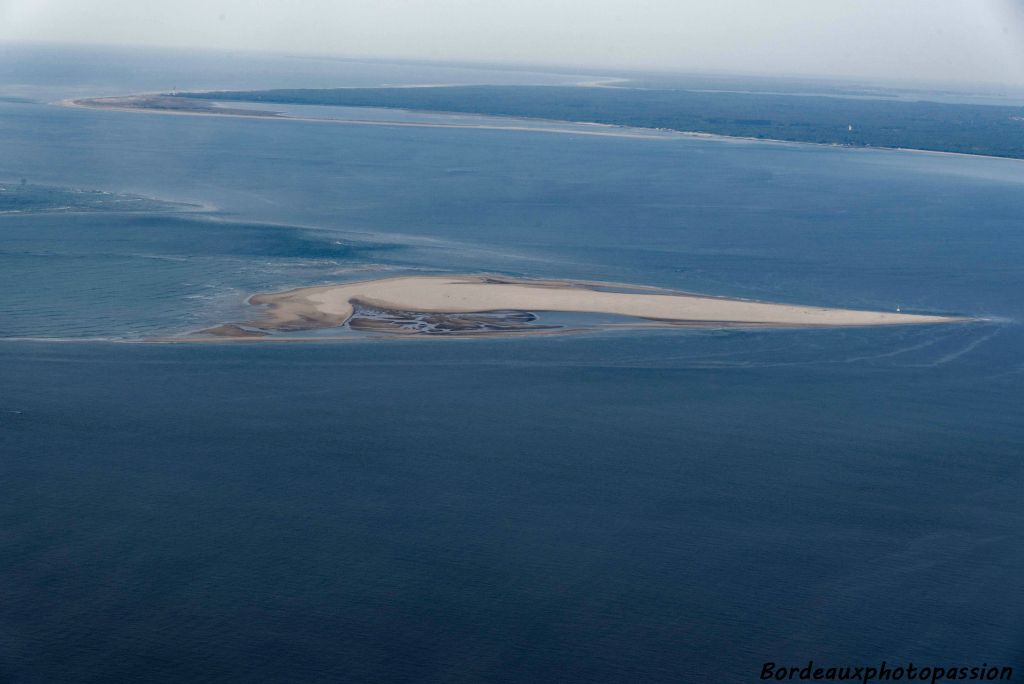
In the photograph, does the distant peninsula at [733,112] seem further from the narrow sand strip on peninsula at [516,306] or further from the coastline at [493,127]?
the narrow sand strip on peninsula at [516,306]

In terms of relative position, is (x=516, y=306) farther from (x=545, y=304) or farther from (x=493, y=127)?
(x=493, y=127)

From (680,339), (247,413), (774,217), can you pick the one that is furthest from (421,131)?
(247,413)

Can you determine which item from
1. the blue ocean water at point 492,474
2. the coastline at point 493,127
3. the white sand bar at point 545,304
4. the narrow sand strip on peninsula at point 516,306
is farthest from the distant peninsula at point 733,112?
the narrow sand strip on peninsula at point 516,306

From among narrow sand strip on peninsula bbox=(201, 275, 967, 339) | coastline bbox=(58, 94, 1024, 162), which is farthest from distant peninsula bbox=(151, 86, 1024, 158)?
narrow sand strip on peninsula bbox=(201, 275, 967, 339)

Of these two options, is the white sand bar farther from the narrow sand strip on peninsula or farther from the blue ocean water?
the blue ocean water

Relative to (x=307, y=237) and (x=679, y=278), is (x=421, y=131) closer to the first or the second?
(x=307, y=237)

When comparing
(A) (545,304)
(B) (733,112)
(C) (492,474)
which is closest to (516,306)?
(A) (545,304)
